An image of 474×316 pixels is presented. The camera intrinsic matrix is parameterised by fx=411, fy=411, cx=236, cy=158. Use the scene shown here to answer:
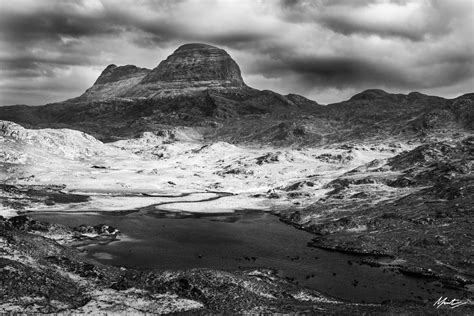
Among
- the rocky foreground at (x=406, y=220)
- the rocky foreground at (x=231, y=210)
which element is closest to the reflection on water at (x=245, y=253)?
the rocky foreground at (x=406, y=220)

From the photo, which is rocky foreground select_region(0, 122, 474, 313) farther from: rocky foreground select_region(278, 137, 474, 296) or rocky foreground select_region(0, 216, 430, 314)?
rocky foreground select_region(278, 137, 474, 296)

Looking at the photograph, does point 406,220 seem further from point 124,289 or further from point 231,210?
point 124,289

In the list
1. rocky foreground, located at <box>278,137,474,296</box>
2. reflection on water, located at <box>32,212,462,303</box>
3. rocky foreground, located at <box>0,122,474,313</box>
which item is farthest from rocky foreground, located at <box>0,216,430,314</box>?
rocky foreground, located at <box>278,137,474,296</box>

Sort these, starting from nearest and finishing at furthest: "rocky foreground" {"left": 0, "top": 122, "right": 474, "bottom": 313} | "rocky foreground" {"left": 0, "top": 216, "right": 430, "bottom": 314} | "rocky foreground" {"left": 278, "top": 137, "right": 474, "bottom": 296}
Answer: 1. "rocky foreground" {"left": 0, "top": 216, "right": 430, "bottom": 314}
2. "rocky foreground" {"left": 0, "top": 122, "right": 474, "bottom": 313}
3. "rocky foreground" {"left": 278, "top": 137, "right": 474, "bottom": 296}

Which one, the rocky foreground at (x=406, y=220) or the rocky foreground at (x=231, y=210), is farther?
the rocky foreground at (x=406, y=220)

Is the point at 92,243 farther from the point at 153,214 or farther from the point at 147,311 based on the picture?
the point at 147,311

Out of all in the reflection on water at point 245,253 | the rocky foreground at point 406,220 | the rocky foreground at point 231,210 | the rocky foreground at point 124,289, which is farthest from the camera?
the rocky foreground at point 406,220

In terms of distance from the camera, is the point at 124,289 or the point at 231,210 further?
the point at 231,210

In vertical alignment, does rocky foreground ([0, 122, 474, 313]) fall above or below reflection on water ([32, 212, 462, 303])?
above

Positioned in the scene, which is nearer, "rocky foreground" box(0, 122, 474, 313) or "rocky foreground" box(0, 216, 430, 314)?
"rocky foreground" box(0, 216, 430, 314)

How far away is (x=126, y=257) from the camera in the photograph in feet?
266

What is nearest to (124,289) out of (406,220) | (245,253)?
(245,253)

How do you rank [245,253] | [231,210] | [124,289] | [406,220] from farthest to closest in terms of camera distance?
[231,210] → [406,220] → [245,253] → [124,289]

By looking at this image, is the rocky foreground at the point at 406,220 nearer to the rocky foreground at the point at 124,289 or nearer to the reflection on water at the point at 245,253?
the reflection on water at the point at 245,253
